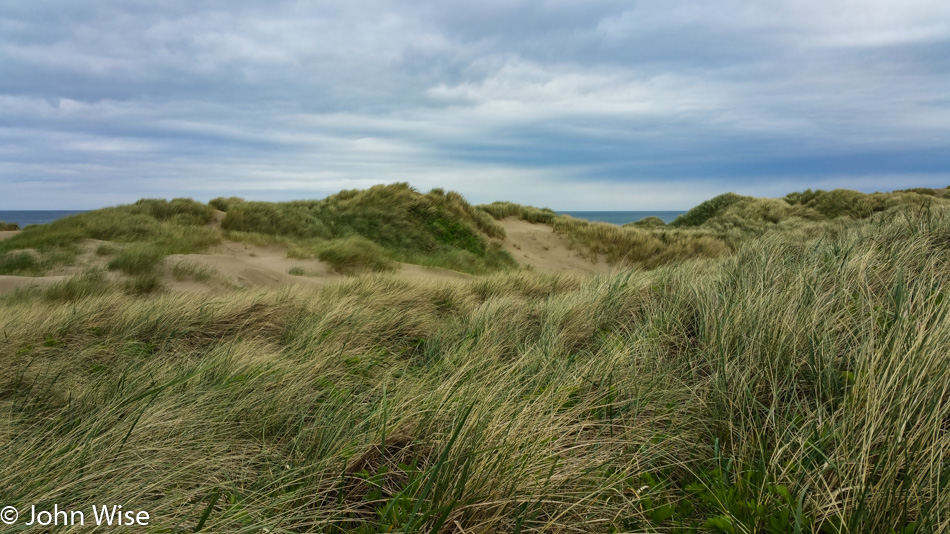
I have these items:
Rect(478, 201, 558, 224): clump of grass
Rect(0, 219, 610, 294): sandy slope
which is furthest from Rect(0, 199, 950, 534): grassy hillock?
Rect(478, 201, 558, 224): clump of grass

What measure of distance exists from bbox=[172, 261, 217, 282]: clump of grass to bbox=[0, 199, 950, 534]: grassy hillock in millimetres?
3134

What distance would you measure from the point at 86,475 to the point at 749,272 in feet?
14.7

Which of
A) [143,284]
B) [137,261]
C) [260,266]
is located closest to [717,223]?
[260,266]

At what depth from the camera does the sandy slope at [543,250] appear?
44.0 ft

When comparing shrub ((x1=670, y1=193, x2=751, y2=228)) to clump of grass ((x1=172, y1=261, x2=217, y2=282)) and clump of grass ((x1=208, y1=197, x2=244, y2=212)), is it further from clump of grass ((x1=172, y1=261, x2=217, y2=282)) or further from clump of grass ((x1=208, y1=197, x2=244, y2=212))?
clump of grass ((x1=172, y1=261, x2=217, y2=282))

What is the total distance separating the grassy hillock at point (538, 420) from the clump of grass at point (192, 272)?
313 cm

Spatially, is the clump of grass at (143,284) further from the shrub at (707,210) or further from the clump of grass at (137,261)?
the shrub at (707,210)

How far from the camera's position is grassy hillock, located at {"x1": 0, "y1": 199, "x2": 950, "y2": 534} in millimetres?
1696

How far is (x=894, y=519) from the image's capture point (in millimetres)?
1533

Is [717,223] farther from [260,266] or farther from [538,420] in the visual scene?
[538,420]

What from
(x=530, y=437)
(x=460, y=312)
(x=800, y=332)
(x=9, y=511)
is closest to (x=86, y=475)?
(x=9, y=511)

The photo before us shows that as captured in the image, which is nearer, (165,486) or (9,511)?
(9,511)

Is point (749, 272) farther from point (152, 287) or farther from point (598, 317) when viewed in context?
point (152, 287)

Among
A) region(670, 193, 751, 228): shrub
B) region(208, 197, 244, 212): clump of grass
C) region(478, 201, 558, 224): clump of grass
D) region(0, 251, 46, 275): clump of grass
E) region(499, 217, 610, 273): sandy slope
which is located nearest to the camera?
region(0, 251, 46, 275): clump of grass
